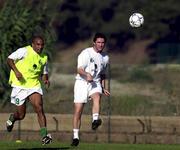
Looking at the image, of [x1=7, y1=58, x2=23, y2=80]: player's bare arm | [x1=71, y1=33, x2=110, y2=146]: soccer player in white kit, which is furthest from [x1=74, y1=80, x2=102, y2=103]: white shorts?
[x1=7, y1=58, x2=23, y2=80]: player's bare arm

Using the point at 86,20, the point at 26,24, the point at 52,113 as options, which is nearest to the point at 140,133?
the point at 52,113

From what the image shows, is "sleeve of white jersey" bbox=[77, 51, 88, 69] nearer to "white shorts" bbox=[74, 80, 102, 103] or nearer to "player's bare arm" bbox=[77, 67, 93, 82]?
"player's bare arm" bbox=[77, 67, 93, 82]

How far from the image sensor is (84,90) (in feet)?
59.0

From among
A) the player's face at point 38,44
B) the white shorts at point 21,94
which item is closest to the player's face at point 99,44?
the player's face at point 38,44

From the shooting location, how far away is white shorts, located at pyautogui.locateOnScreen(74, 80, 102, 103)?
17.9 meters

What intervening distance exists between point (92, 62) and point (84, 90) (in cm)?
58

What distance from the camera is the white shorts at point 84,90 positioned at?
1794 cm

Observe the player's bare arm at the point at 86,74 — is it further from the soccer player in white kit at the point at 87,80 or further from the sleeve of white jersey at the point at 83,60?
the sleeve of white jersey at the point at 83,60

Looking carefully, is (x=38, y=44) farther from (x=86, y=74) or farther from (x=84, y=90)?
(x=84, y=90)

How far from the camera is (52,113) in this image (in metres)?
24.1

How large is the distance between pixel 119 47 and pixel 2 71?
210 feet

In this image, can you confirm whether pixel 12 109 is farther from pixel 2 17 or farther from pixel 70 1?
pixel 70 1

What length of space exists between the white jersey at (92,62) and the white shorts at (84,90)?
0.11 metres

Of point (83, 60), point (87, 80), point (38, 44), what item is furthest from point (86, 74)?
point (38, 44)
